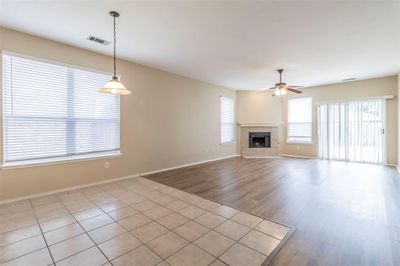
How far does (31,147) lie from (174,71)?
3.62m

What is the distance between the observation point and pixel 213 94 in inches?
274

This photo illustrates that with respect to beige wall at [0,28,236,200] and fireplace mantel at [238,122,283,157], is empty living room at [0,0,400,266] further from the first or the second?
fireplace mantel at [238,122,283,157]

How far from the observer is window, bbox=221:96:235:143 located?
24.6 ft

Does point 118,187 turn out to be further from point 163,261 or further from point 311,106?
point 311,106

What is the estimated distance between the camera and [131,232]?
2.31m

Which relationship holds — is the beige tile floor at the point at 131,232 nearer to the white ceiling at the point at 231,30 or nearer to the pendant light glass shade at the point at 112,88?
the pendant light glass shade at the point at 112,88

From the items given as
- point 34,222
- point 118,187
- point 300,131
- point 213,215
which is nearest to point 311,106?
point 300,131

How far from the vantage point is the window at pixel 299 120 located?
739 centimetres

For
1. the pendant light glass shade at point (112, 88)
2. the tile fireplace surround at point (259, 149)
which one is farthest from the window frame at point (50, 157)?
the tile fireplace surround at point (259, 149)

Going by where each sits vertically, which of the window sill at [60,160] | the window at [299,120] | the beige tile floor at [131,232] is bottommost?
the beige tile floor at [131,232]

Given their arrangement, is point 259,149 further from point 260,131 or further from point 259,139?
point 260,131

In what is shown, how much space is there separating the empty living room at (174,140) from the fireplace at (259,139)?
2106 mm

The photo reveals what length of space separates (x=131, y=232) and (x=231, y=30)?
10.7 feet

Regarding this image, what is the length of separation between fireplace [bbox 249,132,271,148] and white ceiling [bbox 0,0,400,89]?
141 inches
